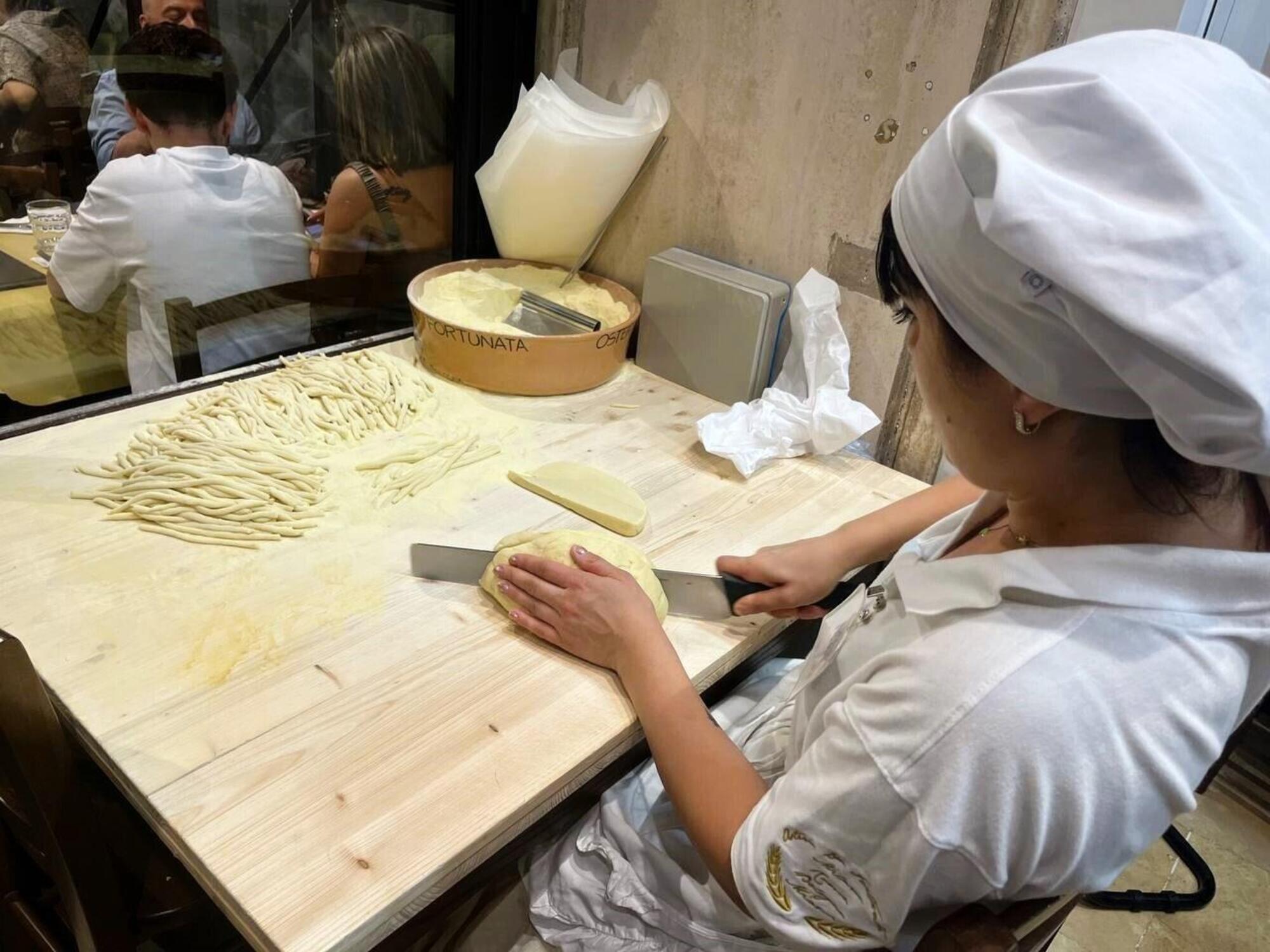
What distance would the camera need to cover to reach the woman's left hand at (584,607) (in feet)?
2.98

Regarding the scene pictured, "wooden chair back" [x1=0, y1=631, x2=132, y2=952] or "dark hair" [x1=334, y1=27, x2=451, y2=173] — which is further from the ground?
"dark hair" [x1=334, y1=27, x2=451, y2=173]

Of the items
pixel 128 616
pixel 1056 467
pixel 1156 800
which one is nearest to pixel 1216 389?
pixel 1056 467

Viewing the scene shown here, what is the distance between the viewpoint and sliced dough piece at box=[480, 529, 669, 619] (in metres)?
1.01

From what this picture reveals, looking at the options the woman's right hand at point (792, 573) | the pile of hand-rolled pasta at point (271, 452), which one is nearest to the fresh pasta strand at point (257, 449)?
the pile of hand-rolled pasta at point (271, 452)

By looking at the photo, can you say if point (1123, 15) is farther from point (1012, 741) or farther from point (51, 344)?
point (51, 344)

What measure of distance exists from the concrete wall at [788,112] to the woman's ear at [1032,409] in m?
0.84

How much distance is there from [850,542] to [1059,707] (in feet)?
1.94

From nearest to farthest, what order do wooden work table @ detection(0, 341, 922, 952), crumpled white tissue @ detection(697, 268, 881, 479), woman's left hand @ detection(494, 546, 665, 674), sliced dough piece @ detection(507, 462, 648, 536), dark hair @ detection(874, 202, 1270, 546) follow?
dark hair @ detection(874, 202, 1270, 546)
wooden work table @ detection(0, 341, 922, 952)
woman's left hand @ detection(494, 546, 665, 674)
sliced dough piece @ detection(507, 462, 648, 536)
crumpled white tissue @ detection(697, 268, 881, 479)

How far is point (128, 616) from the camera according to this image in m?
0.92

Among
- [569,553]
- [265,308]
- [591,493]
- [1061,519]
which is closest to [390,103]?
[265,308]

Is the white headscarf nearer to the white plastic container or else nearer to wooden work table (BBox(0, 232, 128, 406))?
the white plastic container

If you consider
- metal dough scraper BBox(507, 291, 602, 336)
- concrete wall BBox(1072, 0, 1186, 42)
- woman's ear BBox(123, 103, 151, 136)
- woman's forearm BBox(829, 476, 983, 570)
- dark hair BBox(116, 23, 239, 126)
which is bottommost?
Answer: woman's forearm BBox(829, 476, 983, 570)

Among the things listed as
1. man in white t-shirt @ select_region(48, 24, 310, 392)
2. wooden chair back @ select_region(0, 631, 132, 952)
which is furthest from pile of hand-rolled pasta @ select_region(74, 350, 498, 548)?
wooden chair back @ select_region(0, 631, 132, 952)

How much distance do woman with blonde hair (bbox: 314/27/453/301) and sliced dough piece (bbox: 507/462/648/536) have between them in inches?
29.9
